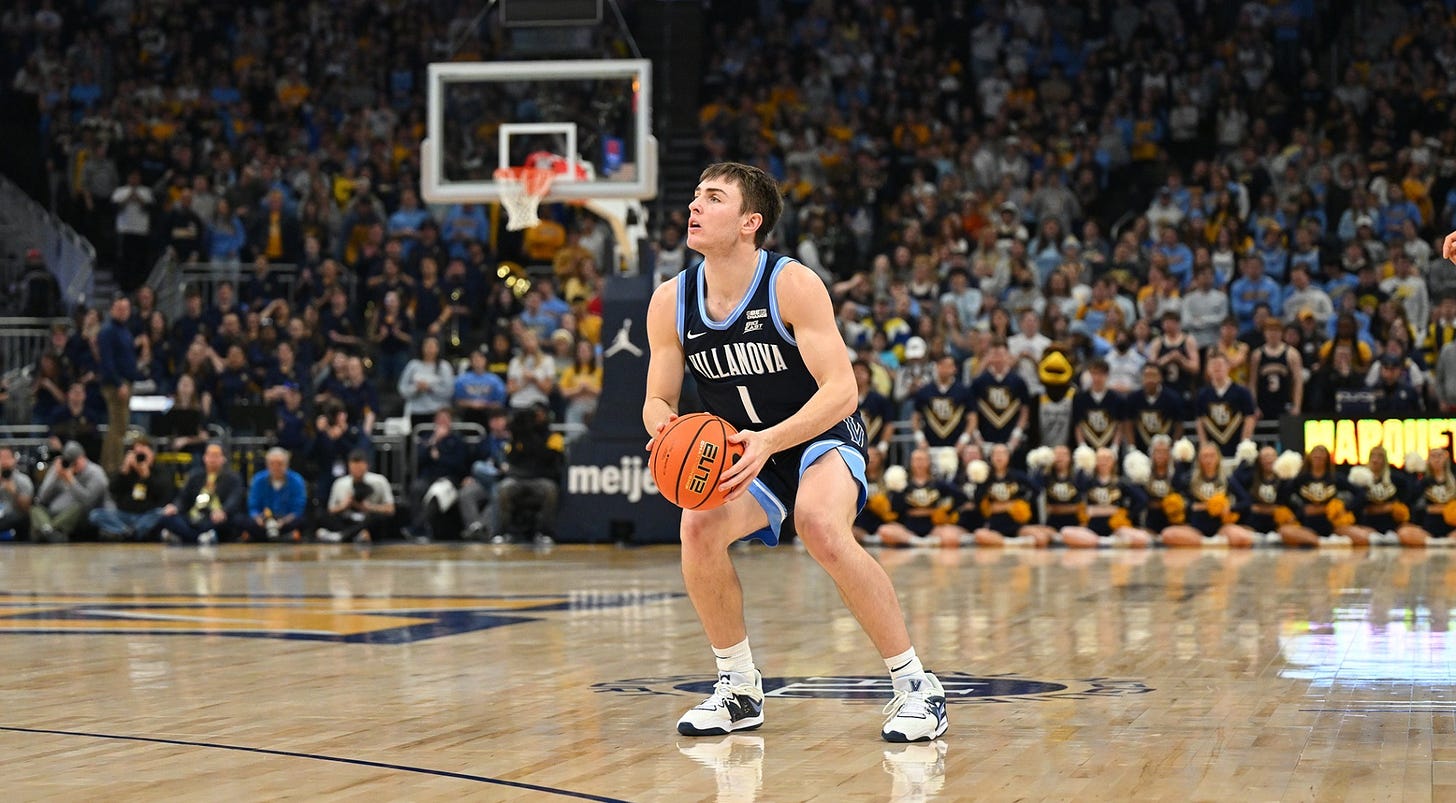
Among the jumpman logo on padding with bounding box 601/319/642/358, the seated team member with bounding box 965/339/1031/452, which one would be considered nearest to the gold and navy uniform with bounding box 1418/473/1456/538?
the seated team member with bounding box 965/339/1031/452

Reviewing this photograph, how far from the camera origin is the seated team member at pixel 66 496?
61.8 feet

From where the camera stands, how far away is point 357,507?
61.3 ft

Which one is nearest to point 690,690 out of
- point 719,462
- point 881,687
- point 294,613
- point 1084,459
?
point 881,687

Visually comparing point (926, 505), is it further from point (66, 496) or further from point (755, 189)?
point (755, 189)

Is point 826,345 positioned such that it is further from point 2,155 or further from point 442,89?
point 2,155

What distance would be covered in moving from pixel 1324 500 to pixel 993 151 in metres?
8.07

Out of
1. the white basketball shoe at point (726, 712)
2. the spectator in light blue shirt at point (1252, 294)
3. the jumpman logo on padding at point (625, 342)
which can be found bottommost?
the white basketball shoe at point (726, 712)

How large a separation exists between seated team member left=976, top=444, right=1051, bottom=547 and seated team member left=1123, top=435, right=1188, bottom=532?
1017 mm

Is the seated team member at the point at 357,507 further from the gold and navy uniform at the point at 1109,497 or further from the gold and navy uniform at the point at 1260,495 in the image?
the gold and navy uniform at the point at 1260,495

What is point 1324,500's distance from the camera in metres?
17.0

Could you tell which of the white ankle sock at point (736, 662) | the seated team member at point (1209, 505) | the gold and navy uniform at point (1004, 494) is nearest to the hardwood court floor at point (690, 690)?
the white ankle sock at point (736, 662)

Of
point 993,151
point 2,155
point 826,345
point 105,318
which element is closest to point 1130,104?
point 993,151

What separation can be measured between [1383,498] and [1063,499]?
285cm

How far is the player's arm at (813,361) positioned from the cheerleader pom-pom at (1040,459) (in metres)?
11.9
